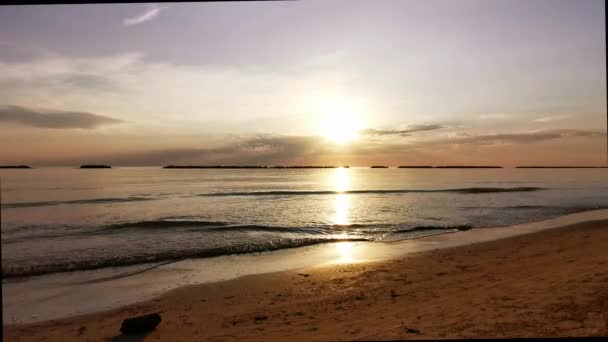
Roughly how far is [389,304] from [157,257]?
24.8 ft

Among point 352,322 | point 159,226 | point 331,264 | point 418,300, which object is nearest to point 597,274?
point 418,300

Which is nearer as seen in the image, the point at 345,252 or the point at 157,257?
the point at 157,257

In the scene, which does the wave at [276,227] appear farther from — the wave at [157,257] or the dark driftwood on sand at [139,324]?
the dark driftwood on sand at [139,324]

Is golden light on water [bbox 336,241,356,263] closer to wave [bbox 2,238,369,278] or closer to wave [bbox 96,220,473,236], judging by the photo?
wave [bbox 2,238,369,278]

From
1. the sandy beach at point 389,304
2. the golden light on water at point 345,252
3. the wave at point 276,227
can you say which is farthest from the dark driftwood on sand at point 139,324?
the wave at point 276,227

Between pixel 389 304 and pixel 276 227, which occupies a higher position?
pixel 389 304

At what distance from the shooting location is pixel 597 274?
6.93m

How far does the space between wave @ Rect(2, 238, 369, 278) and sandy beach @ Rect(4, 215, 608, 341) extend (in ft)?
11.4

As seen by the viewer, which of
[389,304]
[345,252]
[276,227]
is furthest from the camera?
[276,227]

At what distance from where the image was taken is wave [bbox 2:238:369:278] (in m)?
10.1

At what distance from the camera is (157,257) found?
11516 mm

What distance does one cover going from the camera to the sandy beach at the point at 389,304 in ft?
15.8

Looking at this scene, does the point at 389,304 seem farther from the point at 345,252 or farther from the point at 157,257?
the point at 157,257

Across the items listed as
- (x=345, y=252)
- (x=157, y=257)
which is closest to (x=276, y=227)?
(x=345, y=252)
